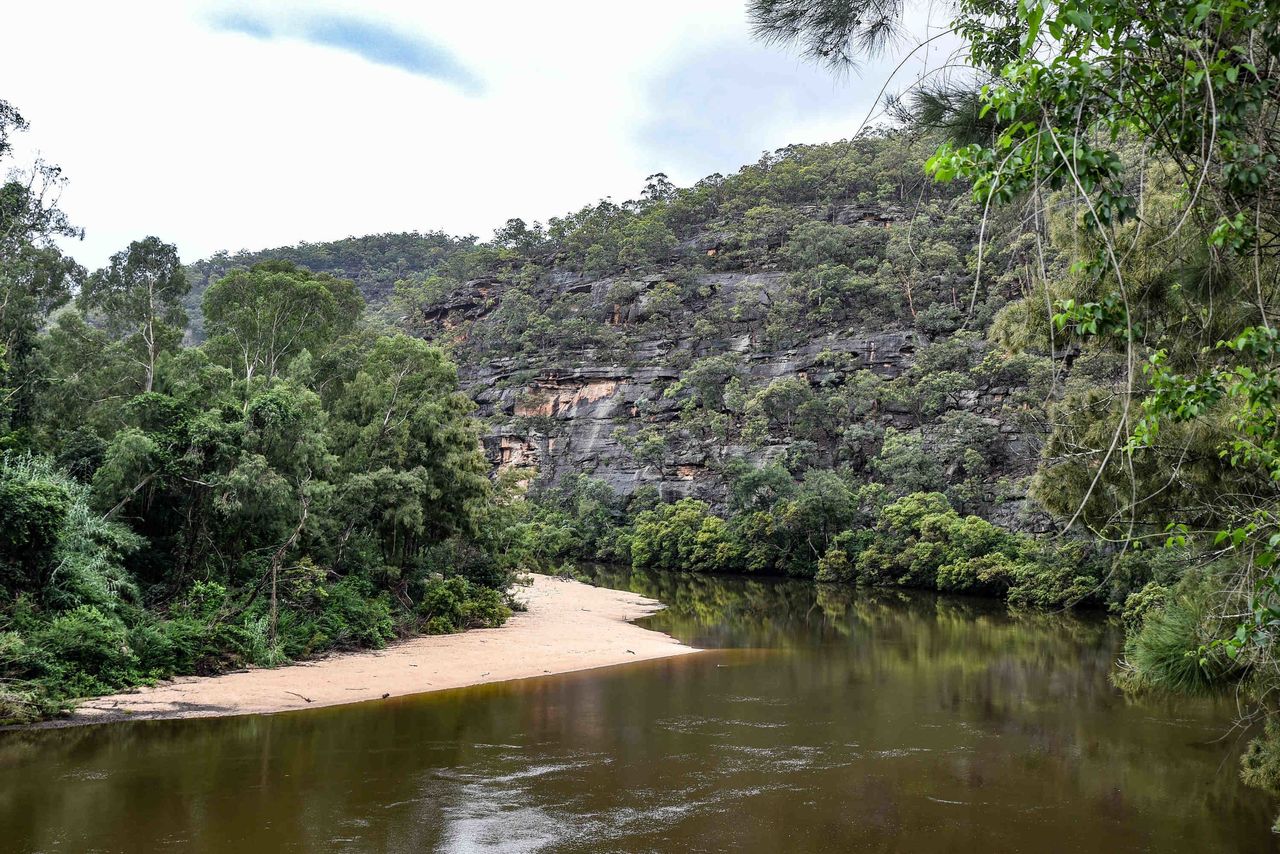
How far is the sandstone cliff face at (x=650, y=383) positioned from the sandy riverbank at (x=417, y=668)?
22210 millimetres

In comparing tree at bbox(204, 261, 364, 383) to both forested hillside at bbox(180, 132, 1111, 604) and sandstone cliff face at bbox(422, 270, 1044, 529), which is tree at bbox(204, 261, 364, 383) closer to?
forested hillside at bbox(180, 132, 1111, 604)

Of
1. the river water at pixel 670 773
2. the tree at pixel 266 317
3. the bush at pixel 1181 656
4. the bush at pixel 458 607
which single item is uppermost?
the tree at pixel 266 317

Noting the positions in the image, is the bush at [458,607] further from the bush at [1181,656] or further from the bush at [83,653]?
the bush at [1181,656]

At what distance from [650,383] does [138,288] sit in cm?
3194

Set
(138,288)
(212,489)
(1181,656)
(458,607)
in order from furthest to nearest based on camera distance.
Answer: (138,288) → (458,607) → (212,489) → (1181,656)

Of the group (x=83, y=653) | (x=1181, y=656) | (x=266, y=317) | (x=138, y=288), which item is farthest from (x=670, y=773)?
(x=138, y=288)

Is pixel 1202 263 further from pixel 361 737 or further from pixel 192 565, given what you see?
pixel 192 565

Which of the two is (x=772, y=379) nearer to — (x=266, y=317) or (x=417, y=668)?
(x=266, y=317)

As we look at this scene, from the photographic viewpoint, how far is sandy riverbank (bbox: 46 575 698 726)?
11.8 metres

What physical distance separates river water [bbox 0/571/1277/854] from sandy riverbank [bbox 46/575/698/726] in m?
0.55

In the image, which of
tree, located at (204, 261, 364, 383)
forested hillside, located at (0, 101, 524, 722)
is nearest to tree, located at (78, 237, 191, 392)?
forested hillside, located at (0, 101, 524, 722)

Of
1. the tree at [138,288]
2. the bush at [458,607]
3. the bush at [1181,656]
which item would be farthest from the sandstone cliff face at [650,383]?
the bush at [1181,656]

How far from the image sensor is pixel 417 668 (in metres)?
15.3

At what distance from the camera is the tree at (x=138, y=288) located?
25.3 m
